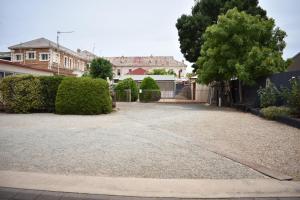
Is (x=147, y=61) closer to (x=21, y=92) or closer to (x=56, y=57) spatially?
(x=56, y=57)

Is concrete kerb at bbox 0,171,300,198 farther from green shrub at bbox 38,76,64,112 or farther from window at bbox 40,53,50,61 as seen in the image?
window at bbox 40,53,50,61

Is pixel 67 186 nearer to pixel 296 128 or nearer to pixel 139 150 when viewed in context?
pixel 139 150

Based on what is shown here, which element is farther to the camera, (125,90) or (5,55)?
(5,55)

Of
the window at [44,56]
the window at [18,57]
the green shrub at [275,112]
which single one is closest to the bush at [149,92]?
the window at [44,56]

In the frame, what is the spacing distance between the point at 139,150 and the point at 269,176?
10.2 ft

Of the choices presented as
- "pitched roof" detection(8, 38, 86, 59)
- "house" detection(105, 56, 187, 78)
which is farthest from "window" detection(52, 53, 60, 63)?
"house" detection(105, 56, 187, 78)

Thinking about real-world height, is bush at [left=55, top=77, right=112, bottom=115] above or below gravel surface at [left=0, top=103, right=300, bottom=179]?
above

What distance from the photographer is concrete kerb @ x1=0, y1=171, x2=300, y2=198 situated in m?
4.48

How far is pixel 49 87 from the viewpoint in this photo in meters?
16.4

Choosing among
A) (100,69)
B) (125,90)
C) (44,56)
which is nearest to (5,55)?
(44,56)

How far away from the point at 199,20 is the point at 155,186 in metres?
25.4

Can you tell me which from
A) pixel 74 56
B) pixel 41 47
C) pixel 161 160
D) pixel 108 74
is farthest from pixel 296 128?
pixel 74 56

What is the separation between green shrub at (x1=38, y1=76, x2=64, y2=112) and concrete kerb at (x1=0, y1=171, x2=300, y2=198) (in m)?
11.8

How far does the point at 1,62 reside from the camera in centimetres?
2100
